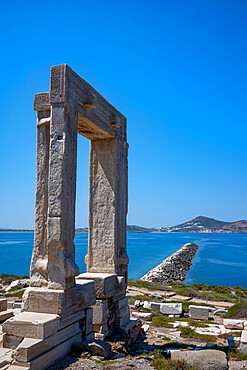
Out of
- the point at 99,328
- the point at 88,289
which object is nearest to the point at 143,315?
the point at 99,328

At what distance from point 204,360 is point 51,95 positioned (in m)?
5.16

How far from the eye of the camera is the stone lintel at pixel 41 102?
6.45 metres

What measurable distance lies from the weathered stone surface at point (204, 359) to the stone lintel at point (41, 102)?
489cm

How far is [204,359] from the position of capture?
5750mm

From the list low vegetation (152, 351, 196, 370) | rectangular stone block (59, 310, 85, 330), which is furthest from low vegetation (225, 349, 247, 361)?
rectangular stone block (59, 310, 85, 330)

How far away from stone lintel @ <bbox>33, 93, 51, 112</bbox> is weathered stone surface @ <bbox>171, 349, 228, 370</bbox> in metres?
4.89

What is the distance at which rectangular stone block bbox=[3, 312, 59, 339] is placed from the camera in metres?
5.07

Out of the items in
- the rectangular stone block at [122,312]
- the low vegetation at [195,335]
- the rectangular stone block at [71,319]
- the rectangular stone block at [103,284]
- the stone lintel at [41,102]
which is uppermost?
the stone lintel at [41,102]

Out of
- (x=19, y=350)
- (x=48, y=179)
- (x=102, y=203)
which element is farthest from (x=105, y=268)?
(x=19, y=350)

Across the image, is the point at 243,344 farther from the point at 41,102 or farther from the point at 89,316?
the point at 41,102

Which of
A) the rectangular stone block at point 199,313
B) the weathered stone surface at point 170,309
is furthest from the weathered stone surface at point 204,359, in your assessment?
the weathered stone surface at point 170,309

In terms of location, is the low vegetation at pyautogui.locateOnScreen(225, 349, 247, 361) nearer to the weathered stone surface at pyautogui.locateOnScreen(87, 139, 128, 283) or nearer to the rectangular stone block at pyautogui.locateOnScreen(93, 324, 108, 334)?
the rectangular stone block at pyautogui.locateOnScreen(93, 324, 108, 334)

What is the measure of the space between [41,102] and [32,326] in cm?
385

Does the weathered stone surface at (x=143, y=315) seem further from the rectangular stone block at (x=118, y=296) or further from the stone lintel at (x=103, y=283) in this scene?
the stone lintel at (x=103, y=283)
